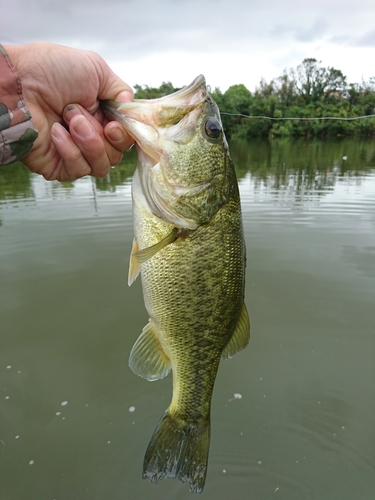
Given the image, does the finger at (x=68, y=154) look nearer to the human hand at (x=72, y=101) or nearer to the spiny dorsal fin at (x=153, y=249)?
the human hand at (x=72, y=101)

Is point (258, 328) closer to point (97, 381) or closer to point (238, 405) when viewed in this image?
point (238, 405)

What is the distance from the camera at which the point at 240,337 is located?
1.86 metres

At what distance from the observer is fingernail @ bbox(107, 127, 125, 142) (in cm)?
177

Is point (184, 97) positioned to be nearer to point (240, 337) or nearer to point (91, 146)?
point (91, 146)

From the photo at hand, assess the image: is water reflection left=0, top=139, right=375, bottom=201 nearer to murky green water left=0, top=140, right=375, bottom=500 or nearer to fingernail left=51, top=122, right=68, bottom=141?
murky green water left=0, top=140, right=375, bottom=500

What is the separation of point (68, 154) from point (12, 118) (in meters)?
0.29

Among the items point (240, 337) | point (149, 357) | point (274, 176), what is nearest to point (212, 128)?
point (240, 337)

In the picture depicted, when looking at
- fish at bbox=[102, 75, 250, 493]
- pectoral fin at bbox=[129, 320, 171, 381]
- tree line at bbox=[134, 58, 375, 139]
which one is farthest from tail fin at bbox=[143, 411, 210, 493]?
tree line at bbox=[134, 58, 375, 139]

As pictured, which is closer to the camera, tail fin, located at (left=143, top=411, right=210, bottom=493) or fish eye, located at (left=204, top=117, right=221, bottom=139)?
fish eye, located at (left=204, top=117, right=221, bottom=139)

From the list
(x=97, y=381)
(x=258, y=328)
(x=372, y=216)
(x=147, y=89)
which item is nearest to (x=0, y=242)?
(x=97, y=381)

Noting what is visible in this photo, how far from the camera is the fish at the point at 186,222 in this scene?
162 cm

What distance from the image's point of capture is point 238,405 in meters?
3.27

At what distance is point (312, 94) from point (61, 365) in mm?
63888

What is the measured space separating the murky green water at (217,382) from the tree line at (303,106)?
33836 mm
